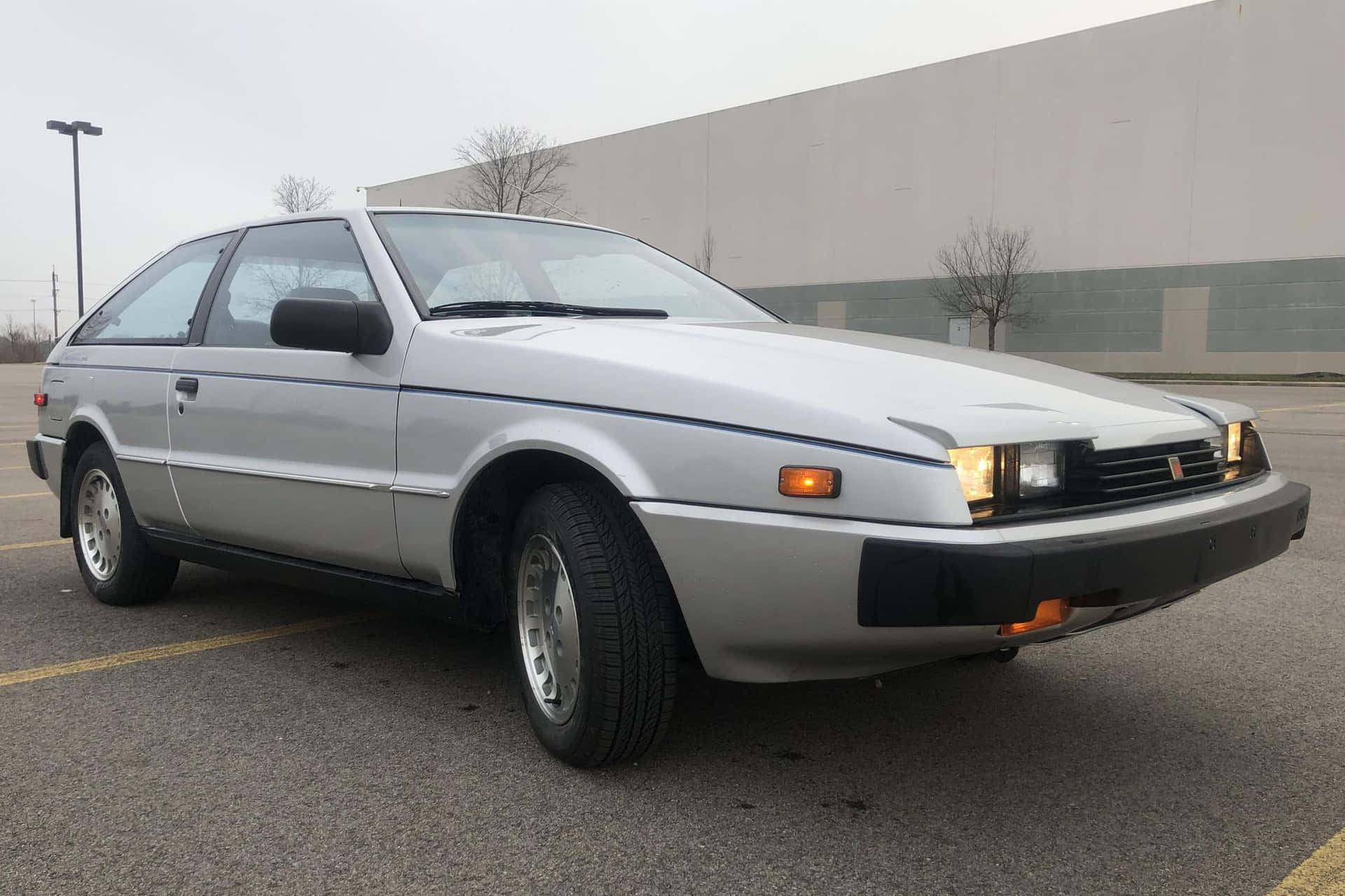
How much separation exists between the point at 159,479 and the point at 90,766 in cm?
145

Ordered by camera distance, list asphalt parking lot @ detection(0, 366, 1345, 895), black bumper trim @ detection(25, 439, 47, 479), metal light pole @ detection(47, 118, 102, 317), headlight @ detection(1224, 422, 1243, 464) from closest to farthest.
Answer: asphalt parking lot @ detection(0, 366, 1345, 895) → headlight @ detection(1224, 422, 1243, 464) → black bumper trim @ detection(25, 439, 47, 479) → metal light pole @ detection(47, 118, 102, 317)

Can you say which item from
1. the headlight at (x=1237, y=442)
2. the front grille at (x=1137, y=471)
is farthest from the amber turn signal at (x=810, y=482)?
the headlight at (x=1237, y=442)

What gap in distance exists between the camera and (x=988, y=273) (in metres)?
34.0

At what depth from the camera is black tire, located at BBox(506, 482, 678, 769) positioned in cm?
245

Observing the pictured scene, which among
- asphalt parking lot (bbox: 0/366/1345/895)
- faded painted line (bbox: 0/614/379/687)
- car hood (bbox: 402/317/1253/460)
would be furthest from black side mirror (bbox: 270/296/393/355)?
faded painted line (bbox: 0/614/379/687)

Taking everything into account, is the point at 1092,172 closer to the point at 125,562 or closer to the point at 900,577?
the point at 125,562

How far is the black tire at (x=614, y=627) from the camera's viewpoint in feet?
8.02

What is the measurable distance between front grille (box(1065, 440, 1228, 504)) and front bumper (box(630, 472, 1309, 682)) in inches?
1.8

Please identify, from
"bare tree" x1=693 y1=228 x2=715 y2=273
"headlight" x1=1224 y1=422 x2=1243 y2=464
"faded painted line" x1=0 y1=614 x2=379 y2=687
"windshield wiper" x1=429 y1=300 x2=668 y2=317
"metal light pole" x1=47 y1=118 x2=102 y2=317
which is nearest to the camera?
"headlight" x1=1224 y1=422 x2=1243 y2=464

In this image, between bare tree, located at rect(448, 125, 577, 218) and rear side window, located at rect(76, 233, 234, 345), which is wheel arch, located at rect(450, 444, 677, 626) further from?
bare tree, located at rect(448, 125, 577, 218)

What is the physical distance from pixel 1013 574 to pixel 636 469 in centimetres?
85

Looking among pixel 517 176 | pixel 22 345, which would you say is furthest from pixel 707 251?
pixel 22 345

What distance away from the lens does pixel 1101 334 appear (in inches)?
1308

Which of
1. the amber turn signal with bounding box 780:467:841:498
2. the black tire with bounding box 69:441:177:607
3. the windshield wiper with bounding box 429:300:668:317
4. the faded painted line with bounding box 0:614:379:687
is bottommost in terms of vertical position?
the faded painted line with bounding box 0:614:379:687
